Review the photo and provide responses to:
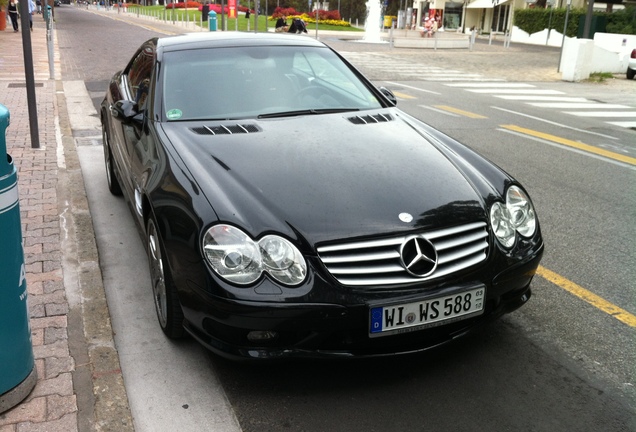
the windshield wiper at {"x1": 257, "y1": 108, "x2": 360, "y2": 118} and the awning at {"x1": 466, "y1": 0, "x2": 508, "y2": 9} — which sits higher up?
the awning at {"x1": 466, "y1": 0, "x2": 508, "y2": 9}

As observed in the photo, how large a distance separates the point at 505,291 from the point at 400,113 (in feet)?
6.09

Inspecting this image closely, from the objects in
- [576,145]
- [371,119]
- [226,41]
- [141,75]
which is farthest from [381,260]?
[576,145]

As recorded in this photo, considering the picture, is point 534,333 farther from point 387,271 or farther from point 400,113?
point 400,113

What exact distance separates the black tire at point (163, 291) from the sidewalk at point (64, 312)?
0.30 metres

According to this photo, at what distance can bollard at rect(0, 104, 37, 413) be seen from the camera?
2787mm

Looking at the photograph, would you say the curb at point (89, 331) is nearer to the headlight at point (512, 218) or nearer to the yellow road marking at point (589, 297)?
the headlight at point (512, 218)

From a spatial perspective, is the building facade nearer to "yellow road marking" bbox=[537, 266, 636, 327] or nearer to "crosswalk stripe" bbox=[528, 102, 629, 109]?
"crosswalk stripe" bbox=[528, 102, 629, 109]

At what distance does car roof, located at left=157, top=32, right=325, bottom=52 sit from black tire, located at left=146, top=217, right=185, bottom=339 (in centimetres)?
158

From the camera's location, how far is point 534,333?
3807mm

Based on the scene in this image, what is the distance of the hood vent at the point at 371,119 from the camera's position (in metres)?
4.39

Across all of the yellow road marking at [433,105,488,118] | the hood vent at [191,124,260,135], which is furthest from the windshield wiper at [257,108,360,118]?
the yellow road marking at [433,105,488,118]

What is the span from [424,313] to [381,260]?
0.97 ft

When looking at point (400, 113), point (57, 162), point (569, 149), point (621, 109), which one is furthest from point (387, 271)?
point (621, 109)

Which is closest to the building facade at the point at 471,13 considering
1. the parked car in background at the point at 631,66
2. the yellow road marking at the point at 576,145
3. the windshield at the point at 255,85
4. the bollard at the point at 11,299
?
the parked car in background at the point at 631,66
